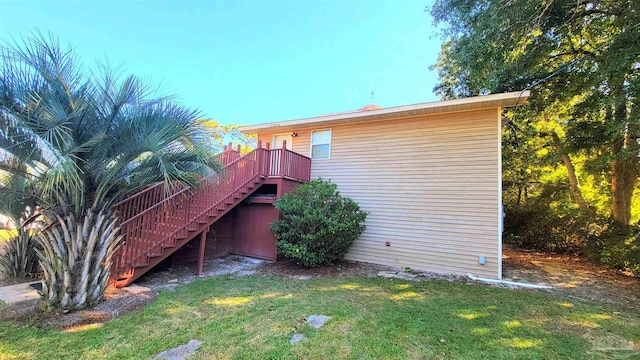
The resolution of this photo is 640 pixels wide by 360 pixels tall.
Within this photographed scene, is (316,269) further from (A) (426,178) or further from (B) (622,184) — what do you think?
(B) (622,184)

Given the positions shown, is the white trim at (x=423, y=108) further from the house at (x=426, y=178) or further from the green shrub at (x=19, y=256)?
the green shrub at (x=19, y=256)

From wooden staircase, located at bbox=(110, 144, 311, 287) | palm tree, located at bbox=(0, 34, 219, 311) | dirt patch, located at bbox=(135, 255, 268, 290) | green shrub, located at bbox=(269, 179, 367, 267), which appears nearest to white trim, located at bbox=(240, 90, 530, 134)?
wooden staircase, located at bbox=(110, 144, 311, 287)

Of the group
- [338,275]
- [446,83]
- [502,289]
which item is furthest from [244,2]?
[502,289]

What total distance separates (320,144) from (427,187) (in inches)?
152

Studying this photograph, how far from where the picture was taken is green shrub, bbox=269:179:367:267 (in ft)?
23.2

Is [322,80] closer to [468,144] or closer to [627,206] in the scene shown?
[468,144]

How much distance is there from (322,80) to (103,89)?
18.5 m

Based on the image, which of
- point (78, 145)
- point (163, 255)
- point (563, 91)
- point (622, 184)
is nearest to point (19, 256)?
point (163, 255)

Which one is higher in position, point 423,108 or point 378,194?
point 423,108

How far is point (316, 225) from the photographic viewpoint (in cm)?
711

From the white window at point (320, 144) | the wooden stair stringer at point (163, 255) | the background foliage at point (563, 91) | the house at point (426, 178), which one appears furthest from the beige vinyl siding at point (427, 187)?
the wooden stair stringer at point (163, 255)

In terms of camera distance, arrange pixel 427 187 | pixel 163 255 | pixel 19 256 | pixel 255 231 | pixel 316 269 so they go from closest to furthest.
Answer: pixel 19 256 → pixel 163 255 → pixel 316 269 → pixel 427 187 → pixel 255 231

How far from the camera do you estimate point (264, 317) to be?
4117 mm

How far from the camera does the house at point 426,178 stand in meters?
7.03
